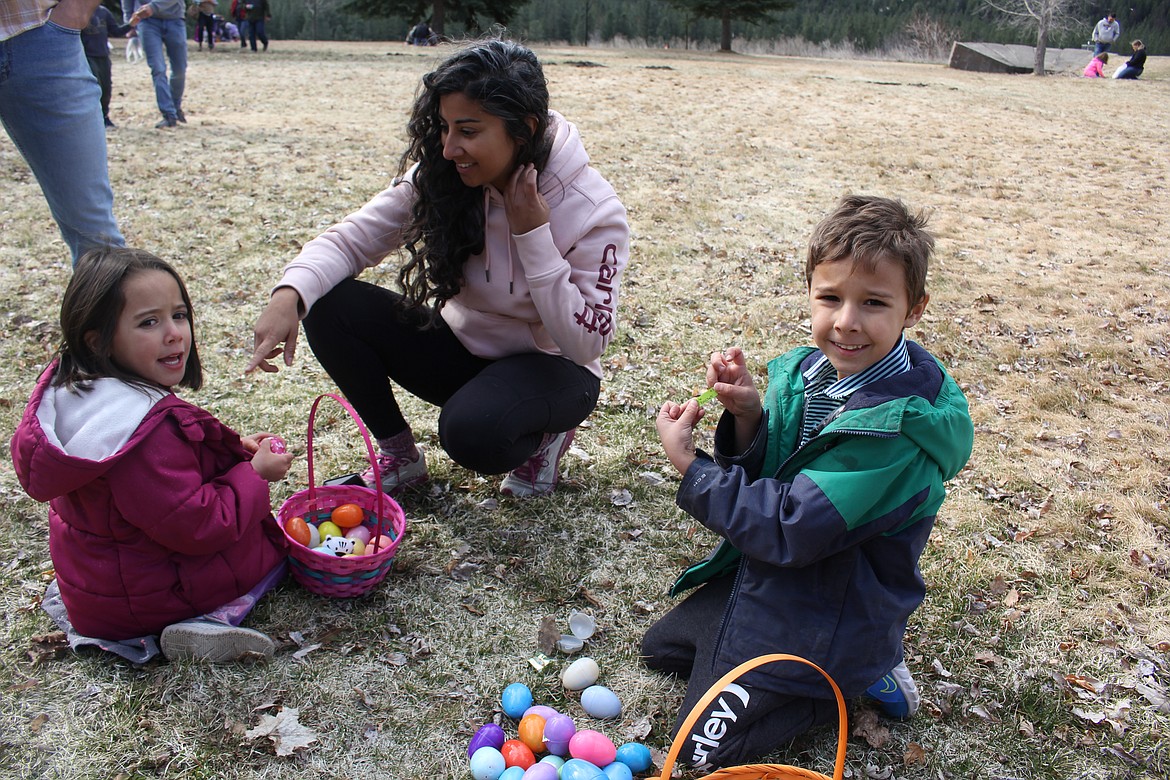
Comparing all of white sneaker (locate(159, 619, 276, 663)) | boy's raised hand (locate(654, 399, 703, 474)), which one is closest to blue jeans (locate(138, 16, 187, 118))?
white sneaker (locate(159, 619, 276, 663))

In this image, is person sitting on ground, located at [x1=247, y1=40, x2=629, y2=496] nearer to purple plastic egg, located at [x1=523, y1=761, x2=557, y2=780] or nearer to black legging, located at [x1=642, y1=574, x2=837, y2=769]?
black legging, located at [x1=642, y1=574, x2=837, y2=769]

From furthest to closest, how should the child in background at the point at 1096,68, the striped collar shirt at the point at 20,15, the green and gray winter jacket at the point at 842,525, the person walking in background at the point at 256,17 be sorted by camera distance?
the child in background at the point at 1096,68
the person walking in background at the point at 256,17
the striped collar shirt at the point at 20,15
the green and gray winter jacket at the point at 842,525

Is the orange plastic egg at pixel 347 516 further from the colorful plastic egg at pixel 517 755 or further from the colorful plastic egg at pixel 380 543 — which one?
the colorful plastic egg at pixel 517 755

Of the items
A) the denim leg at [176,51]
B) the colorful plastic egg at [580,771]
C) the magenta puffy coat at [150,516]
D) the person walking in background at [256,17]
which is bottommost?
the colorful plastic egg at [580,771]

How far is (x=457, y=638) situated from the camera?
2578mm

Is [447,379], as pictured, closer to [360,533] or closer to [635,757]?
[360,533]

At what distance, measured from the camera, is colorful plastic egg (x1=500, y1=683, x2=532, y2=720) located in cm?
229

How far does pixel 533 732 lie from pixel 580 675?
0.27 m

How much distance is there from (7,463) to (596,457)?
7.70ft

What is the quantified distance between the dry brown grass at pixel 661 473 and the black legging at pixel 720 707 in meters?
0.12

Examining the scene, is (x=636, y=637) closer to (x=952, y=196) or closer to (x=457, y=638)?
(x=457, y=638)

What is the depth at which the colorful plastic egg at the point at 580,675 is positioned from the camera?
7.82 feet

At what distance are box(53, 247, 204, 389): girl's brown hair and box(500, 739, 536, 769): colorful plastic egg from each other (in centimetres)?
134

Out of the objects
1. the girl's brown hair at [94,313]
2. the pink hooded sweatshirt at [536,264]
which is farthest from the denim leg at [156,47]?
the girl's brown hair at [94,313]
